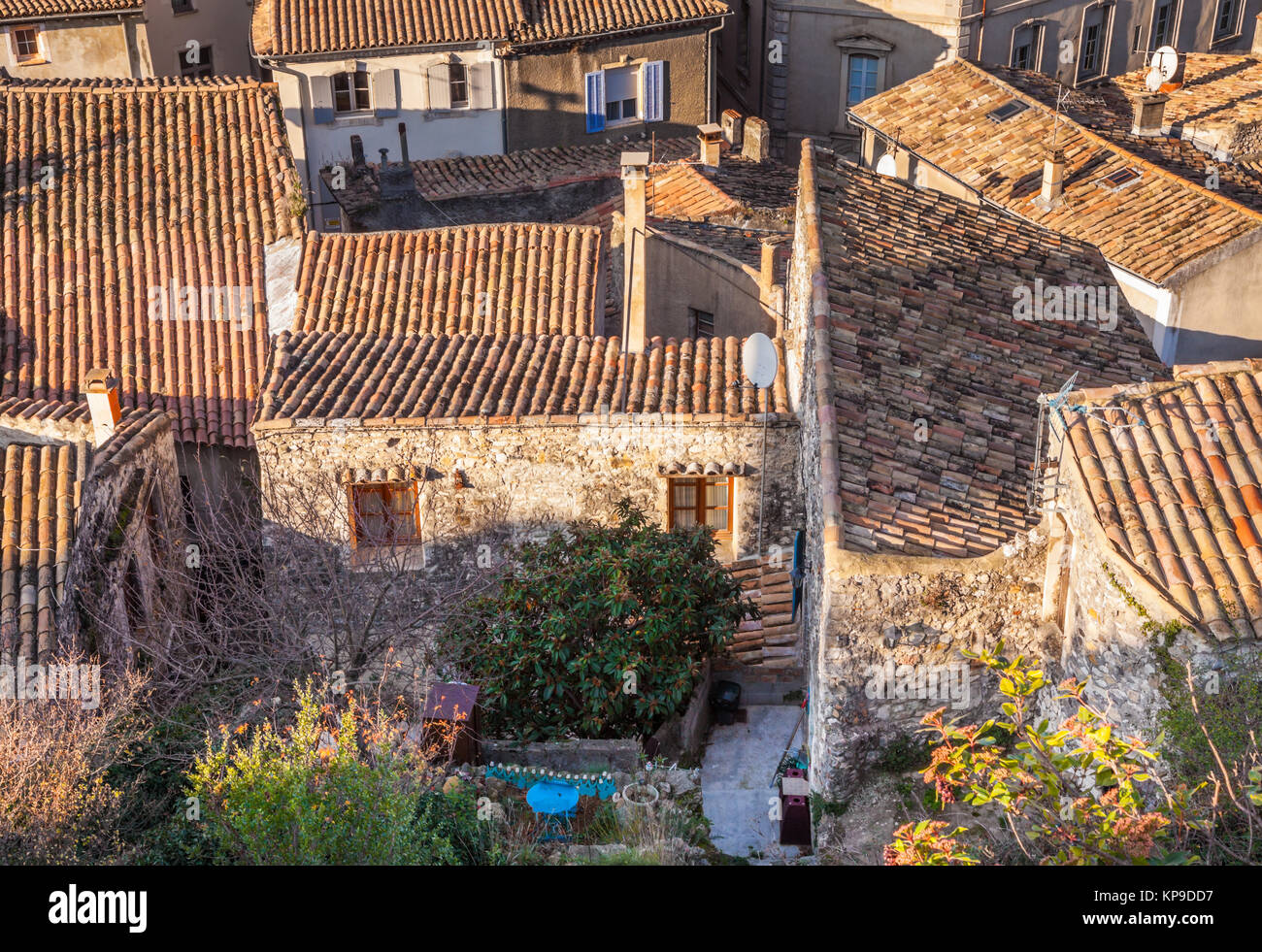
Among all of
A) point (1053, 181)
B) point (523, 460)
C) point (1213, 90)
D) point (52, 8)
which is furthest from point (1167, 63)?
point (52, 8)

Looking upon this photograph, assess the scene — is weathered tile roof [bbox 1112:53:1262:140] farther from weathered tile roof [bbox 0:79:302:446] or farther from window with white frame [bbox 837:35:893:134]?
weathered tile roof [bbox 0:79:302:446]

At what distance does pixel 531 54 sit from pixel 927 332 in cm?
1941

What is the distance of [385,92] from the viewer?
99.9ft

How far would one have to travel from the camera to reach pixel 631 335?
1769 centimetres

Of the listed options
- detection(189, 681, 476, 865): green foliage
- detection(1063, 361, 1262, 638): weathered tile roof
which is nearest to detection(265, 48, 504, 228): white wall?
detection(189, 681, 476, 865): green foliage

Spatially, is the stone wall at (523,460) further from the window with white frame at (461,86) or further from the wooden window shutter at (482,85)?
the wooden window shutter at (482,85)

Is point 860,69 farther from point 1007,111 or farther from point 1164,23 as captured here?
point 1007,111

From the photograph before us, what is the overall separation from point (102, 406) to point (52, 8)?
18829 mm

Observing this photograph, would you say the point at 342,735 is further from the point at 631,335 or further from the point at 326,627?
the point at 631,335

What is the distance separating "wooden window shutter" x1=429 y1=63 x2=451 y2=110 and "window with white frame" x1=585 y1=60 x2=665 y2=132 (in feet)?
10.9

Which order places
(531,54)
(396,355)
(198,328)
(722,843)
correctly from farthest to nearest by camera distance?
(531,54) → (198,328) → (396,355) → (722,843)

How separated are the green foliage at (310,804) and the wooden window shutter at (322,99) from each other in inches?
929

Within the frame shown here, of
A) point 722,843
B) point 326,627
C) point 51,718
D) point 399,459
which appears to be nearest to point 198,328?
point 399,459

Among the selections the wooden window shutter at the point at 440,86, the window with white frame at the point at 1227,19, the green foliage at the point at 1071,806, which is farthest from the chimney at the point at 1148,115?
→ the green foliage at the point at 1071,806
